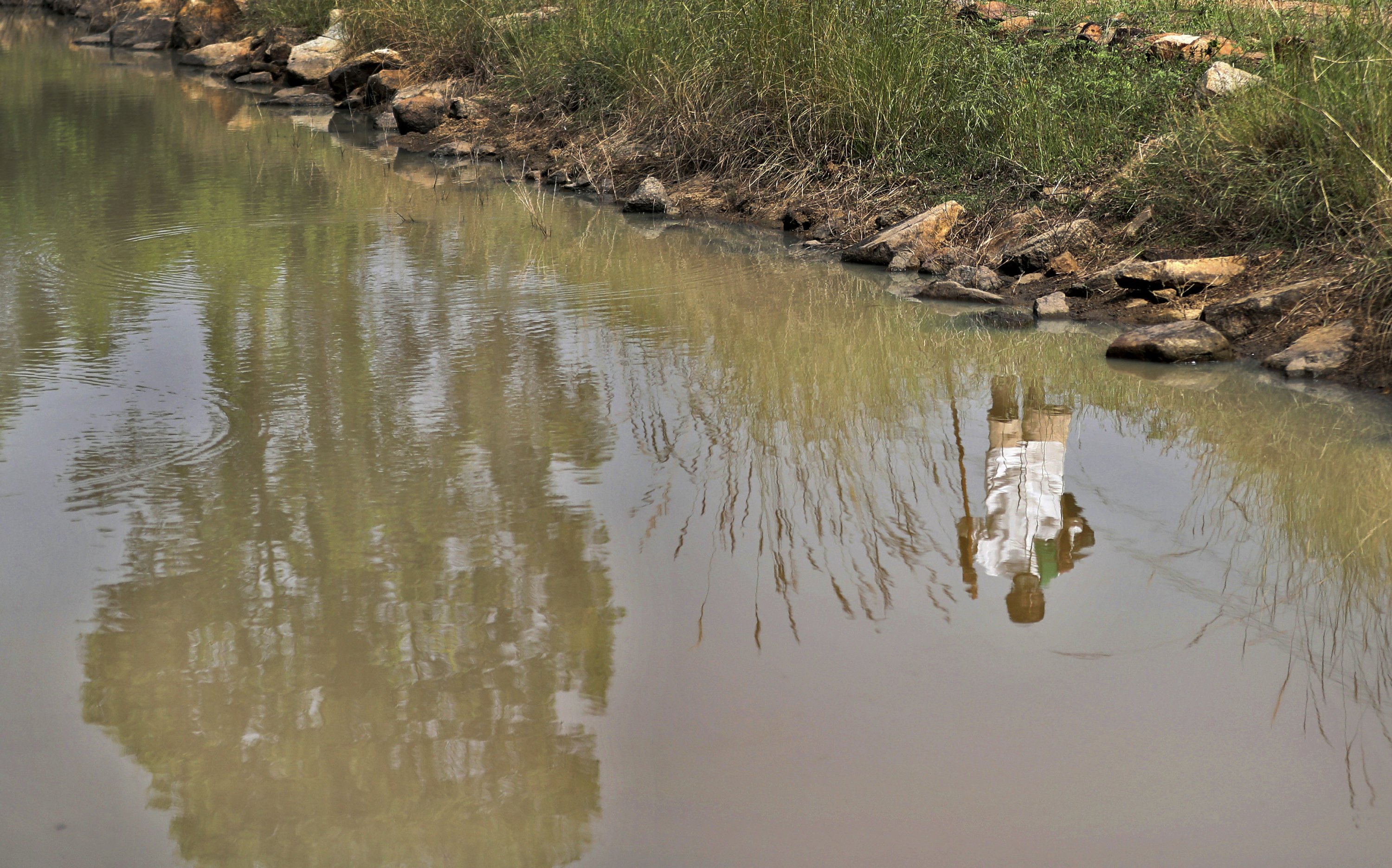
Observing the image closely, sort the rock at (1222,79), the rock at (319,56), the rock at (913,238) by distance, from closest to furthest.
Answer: the rock at (1222,79), the rock at (913,238), the rock at (319,56)

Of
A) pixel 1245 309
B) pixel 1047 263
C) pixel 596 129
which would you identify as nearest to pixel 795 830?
pixel 1245 309

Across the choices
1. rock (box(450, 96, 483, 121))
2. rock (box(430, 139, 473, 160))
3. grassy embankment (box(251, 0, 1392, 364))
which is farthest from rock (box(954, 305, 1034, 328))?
rock (box(450, 96, 483, 121))

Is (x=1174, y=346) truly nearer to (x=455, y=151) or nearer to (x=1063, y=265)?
(x=1063, y=265)

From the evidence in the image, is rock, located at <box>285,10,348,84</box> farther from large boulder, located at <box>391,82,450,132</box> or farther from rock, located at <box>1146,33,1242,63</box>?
rock, located at <box>1146,33,1242,63</box>

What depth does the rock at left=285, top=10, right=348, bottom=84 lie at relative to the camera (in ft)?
46.6

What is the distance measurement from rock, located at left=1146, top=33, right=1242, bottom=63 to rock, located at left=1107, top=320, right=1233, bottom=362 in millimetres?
3341

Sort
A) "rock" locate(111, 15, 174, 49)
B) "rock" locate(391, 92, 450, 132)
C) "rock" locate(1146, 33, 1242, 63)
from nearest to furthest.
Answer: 1. "rock" locate(1146, 33, 1242, 63)
2. "rock" locate(391, 92, 450, 132)
3. "rock" locate(111, 15, 174, 49)

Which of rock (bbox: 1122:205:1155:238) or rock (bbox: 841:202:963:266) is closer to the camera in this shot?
rock (bbox: 1122:205:1155:238)

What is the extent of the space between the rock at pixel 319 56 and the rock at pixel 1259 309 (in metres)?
11.8

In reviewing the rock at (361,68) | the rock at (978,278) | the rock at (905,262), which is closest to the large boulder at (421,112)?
the rock at (361,68)

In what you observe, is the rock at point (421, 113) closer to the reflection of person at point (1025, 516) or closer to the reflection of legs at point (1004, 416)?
the reflection of legs at point (1004, 416)

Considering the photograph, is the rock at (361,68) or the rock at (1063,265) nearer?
the rock at (1063,265)

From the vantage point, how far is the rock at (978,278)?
575 cm

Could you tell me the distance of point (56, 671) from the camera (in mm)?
2469
